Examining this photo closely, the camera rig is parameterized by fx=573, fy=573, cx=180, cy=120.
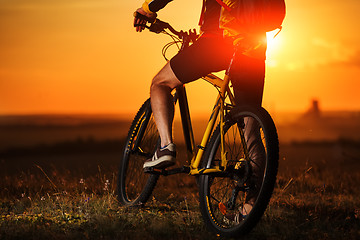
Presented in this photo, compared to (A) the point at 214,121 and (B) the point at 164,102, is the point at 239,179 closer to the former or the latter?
(A) the point at 214,121

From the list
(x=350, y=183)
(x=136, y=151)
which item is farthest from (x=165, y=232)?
(x=350, y=183)

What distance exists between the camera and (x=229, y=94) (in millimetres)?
5262

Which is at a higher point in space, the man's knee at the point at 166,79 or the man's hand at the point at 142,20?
the man's hand at the point at 142,20

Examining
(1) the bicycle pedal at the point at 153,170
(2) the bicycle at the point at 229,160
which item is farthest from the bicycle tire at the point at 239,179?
(1) the bicycle pedal at the point at 153,170

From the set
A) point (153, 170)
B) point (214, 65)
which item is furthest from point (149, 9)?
point (153, 170)

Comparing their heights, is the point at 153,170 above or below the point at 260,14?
below

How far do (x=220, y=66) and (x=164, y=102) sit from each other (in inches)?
25.8

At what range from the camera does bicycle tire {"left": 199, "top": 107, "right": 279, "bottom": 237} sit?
464 centimetres

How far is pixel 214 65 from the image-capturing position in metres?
5.19

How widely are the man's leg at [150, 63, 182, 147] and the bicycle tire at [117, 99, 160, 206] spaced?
35.7 inches

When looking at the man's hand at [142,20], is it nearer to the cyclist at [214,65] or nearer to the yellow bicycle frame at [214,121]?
the cyclist at [214,65]

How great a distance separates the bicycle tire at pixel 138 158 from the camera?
651 centimetres

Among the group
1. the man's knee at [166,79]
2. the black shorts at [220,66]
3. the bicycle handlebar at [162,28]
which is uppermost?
the bicycle handlebar at [162,28]

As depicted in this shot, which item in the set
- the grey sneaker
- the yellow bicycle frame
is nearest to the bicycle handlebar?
the yellow bicycle frame
